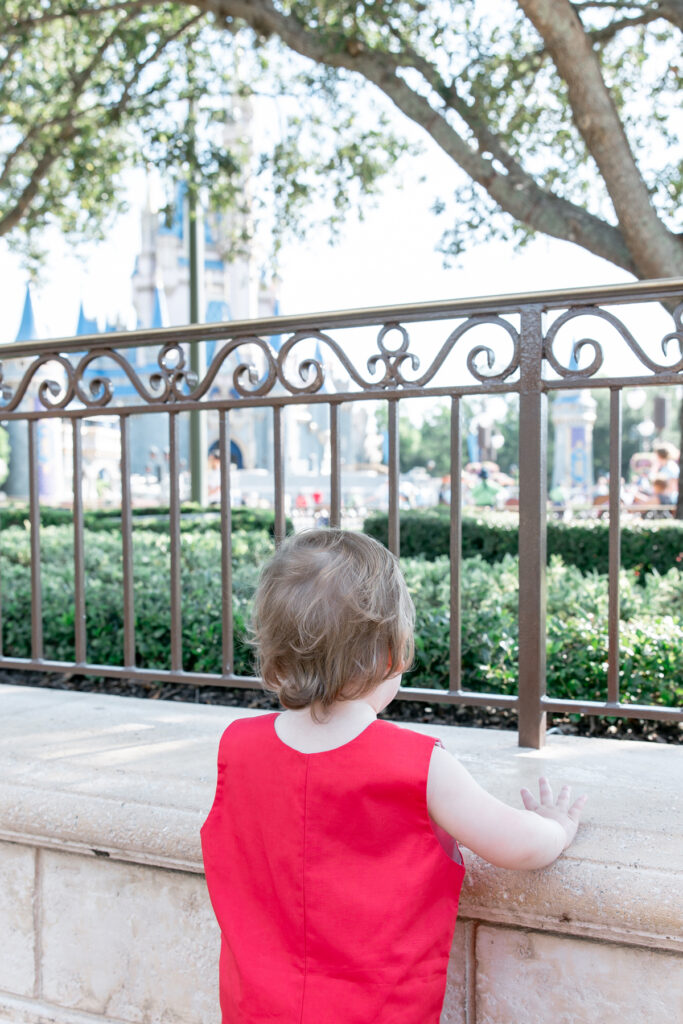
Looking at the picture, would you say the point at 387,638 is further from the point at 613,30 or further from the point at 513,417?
the point at 513,417

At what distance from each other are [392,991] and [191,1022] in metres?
0.68

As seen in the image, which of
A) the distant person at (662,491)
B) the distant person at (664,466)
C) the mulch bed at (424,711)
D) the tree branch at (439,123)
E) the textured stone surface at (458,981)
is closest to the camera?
the textured stone surface at (458,981)

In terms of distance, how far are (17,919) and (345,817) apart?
3.46 feet

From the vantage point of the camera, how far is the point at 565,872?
4.57 feet

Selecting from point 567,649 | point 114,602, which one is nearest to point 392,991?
point 567,649

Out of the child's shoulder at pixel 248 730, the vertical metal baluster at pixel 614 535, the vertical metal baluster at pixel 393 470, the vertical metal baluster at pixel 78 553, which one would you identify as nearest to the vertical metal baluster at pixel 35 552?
the vertical metal baluster at pixel 78 553

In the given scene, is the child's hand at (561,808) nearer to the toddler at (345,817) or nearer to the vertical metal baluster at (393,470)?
the toddler at (345,817)

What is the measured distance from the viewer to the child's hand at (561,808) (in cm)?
142

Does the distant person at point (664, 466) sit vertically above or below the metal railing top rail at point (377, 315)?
below

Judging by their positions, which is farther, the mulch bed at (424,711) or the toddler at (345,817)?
the mulch bed at (424,711)

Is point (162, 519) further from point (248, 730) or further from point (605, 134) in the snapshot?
point (248, 730)

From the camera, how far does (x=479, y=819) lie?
1228mm

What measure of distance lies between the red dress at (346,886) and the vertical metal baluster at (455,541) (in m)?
0.88

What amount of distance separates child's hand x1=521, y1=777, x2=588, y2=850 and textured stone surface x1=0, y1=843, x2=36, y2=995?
1.10 m
